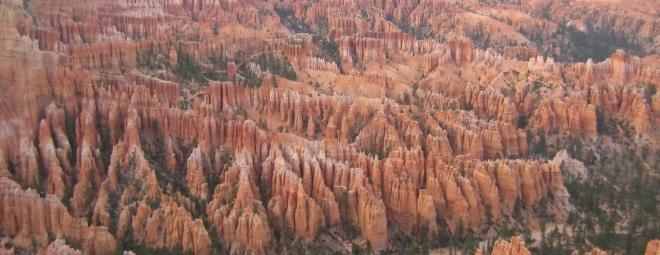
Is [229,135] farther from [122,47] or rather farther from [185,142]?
[122,47]

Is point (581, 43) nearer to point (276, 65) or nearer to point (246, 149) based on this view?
point (276, 65)

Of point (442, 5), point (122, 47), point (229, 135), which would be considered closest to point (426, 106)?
point (229, 135)

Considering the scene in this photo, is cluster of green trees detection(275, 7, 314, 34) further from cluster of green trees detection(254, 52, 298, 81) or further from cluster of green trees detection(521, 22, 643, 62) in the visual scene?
cluster of green trees detection(521, 22, 643, 62)

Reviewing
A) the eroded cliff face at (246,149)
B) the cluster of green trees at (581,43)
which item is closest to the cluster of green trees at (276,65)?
the eroded cliff face at (246,149)

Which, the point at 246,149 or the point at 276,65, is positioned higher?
the point at 276,65

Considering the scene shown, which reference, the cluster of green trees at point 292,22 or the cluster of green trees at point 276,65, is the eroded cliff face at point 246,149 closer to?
the cluster of green trees at point 276,65

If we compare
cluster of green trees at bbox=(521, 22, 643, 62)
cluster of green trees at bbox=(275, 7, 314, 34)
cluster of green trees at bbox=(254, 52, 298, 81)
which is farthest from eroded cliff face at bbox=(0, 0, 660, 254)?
cluster of green trees at bbox=(275, 7, 314, 34)

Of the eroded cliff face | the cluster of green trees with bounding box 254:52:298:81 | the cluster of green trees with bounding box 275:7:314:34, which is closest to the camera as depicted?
the eroded cliff face

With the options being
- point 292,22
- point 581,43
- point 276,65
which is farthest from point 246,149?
point 581,43
